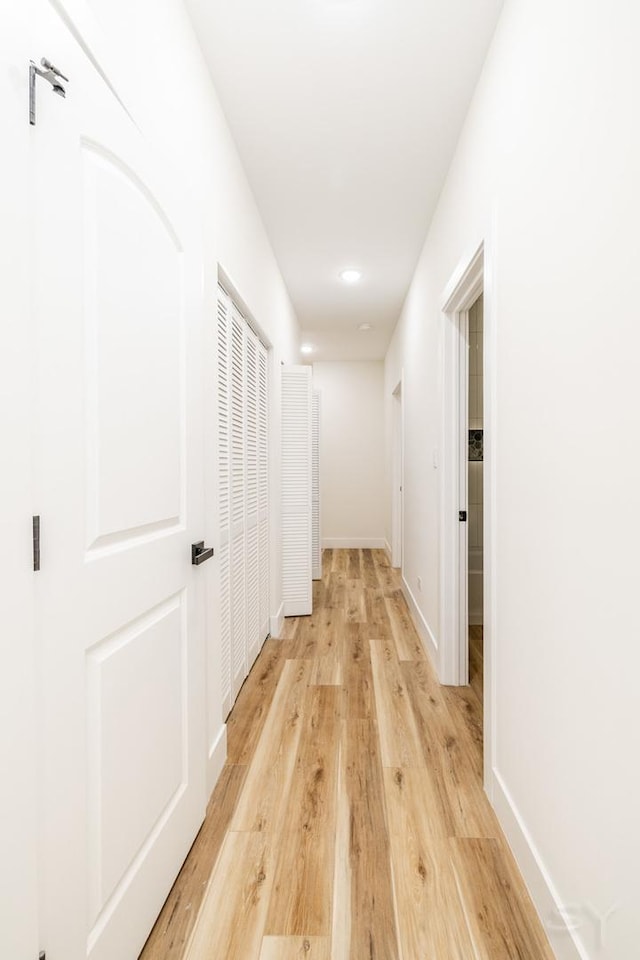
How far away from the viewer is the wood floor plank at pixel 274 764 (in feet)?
5.27

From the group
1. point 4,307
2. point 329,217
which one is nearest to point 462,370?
point 329,217

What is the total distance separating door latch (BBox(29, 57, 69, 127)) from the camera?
30.1 inches

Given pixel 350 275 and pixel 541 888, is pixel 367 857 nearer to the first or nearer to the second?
pixel 541 888

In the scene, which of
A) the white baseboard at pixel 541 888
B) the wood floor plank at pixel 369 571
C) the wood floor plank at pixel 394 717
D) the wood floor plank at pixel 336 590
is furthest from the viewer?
the wood floor plank at pixel 369 571


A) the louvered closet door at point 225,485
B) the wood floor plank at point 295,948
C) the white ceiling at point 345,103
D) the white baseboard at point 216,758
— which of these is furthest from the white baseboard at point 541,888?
the white ceiling at point 345,103

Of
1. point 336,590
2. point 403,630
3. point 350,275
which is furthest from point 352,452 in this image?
point 403,630

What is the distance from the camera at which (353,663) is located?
290 centimetres

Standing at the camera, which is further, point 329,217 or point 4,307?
point 329,217

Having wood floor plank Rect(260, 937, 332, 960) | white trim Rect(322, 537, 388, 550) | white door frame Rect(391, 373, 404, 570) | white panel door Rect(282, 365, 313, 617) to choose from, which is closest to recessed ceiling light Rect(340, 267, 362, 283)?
white panel door Rect(282, 365, 313, 617)

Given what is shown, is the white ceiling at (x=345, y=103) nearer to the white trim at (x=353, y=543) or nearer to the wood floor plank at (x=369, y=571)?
the wood floor plank at (x=369, y=571)

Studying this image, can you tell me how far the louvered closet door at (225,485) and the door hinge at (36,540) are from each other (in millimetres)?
1240

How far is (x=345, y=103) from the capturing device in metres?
2.01

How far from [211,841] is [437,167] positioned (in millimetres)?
2967

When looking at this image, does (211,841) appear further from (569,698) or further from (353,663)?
(353,663)
